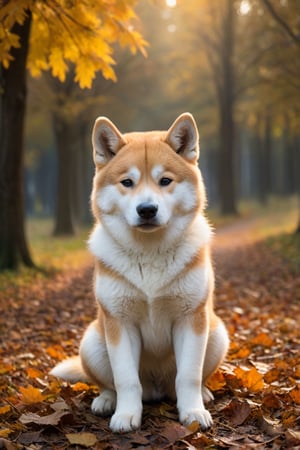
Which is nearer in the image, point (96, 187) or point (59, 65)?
point (96, 187)

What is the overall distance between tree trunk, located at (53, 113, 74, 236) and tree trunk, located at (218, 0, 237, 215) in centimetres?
692

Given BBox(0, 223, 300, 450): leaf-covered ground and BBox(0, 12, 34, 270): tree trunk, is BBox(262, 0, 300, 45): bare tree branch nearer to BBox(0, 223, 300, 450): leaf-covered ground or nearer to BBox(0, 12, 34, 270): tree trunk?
BBox(0, 223, 300, 450): leaf-covered ground

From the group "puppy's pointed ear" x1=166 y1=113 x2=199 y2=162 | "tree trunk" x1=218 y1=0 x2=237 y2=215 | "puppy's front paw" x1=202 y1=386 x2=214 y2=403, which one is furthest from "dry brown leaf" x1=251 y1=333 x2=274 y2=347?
"tree trunk" x1=218 y1=0 x2=237 y2=215

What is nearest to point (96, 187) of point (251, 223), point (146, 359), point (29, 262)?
point (146, 359)

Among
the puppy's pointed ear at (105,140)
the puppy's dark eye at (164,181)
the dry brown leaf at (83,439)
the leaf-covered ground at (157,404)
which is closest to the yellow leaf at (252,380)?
the leaf-covered ground at (157,404)

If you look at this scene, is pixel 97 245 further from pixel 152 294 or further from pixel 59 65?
pixel 59 65

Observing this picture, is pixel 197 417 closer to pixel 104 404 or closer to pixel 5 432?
pixel 104 404

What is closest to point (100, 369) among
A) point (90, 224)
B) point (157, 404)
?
point (157, 404)

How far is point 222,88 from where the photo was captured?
23625 millimetres

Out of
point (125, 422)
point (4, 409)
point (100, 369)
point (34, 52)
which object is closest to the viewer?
point (125, 422)

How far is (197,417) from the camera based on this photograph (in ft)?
10.9

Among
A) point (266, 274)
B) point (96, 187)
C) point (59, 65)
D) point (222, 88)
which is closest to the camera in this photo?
point (96, 187)

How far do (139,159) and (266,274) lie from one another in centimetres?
729

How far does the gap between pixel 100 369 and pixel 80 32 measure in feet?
13.4
